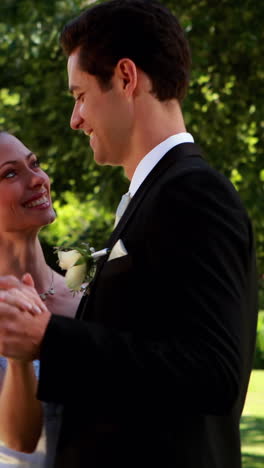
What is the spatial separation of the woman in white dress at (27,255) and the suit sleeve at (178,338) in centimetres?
61

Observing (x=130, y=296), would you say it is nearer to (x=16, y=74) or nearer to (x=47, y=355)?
(x=47, y=355)

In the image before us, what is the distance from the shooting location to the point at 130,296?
101 inches

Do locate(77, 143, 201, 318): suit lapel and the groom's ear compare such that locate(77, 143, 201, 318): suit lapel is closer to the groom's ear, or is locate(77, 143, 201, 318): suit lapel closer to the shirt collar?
the shirt collar

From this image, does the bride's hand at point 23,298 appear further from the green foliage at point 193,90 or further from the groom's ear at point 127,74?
the green foliage at point 193,90

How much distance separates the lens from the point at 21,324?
240cm

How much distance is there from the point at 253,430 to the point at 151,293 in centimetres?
1472

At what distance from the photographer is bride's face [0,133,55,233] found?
12.5 feet

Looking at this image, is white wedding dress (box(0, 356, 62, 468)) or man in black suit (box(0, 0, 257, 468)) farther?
white wedding dress (box(0, 356, 62, 468))

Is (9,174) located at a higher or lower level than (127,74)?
lower

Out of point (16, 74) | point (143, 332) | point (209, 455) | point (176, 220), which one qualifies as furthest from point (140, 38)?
point (16, 74)

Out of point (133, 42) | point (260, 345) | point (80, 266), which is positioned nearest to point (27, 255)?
point (80, 266)

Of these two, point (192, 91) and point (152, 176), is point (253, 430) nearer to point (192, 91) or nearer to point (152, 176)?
point (192, 91)

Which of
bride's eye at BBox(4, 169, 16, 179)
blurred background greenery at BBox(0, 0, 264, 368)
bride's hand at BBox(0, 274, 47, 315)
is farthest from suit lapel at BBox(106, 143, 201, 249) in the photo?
blurred background greenery at BBox(0, 0, 264, 368)

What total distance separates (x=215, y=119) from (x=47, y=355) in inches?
374
